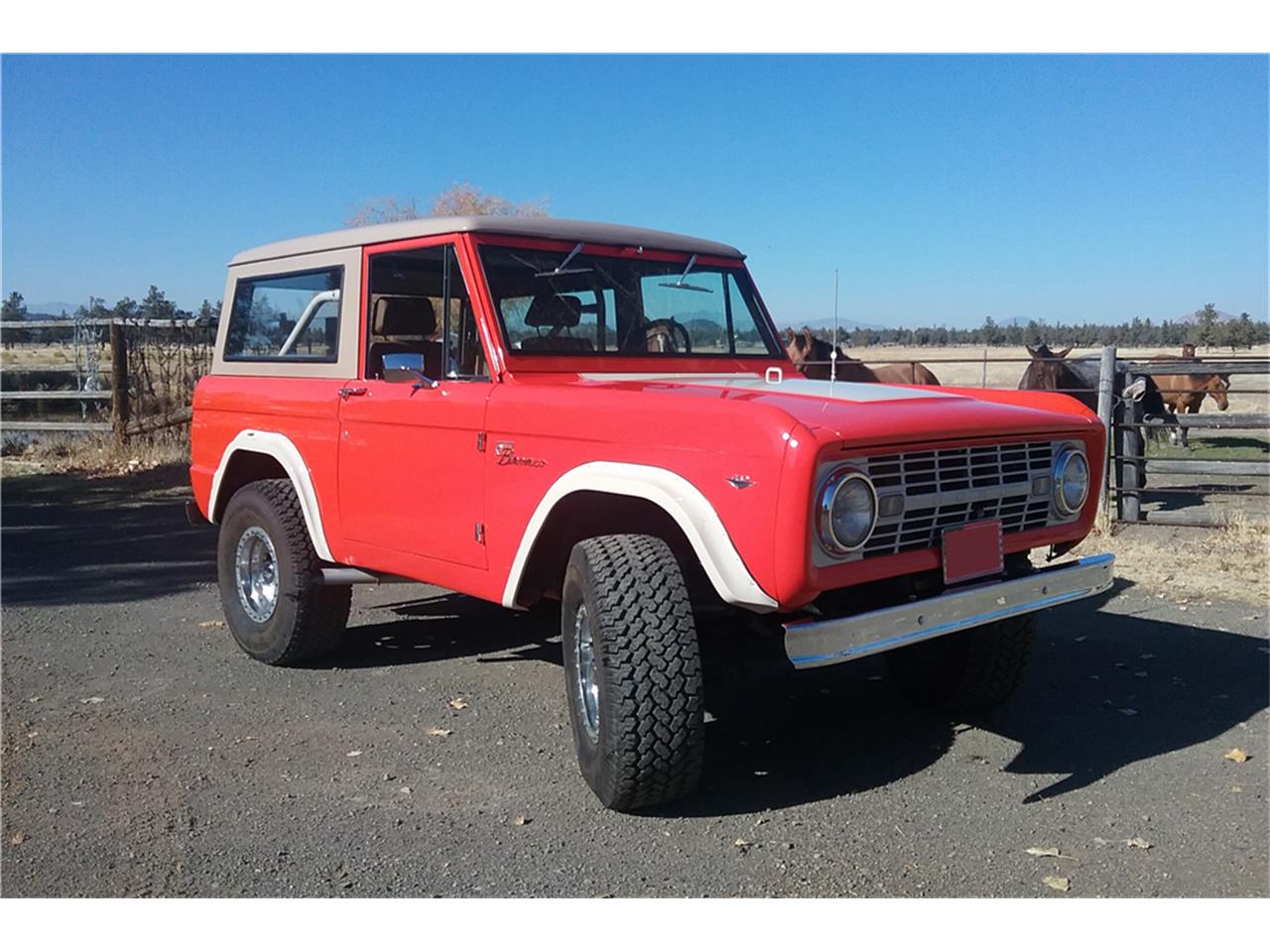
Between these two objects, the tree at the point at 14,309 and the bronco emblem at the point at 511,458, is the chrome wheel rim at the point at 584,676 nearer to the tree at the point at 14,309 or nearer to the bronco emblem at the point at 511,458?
the bronco emblem at the point at 511,458

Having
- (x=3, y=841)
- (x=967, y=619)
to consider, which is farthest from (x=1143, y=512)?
(x=3, y=841)

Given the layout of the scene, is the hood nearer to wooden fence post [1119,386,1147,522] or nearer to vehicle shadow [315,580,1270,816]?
vehicle shadow [315,580,1270,816]

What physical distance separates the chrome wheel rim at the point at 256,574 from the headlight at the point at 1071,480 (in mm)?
3695

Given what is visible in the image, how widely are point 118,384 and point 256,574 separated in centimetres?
930

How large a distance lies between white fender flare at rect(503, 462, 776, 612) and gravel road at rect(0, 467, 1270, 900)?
25.4 inches

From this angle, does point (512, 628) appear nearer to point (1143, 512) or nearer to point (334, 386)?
point (334, 386)

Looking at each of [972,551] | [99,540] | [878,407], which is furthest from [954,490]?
[99,540]

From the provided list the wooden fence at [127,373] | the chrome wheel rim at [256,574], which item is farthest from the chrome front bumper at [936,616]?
the wooden fence at [127,373]

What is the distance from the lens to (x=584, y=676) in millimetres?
4027

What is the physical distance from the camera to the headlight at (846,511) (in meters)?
3.34

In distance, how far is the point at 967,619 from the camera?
11.9 ft

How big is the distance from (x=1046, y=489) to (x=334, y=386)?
3.15m

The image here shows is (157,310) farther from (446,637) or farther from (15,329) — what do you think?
(446,637)

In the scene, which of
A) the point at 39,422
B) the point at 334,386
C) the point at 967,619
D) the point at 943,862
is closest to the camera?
the point at 943,862
